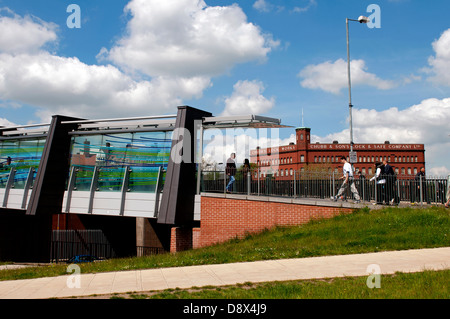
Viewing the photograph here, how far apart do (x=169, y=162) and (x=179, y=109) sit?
2.18 m

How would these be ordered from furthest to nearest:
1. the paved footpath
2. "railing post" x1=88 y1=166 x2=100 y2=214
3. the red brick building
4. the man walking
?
the red brick building, "railing post" x1=88 y1=166 x2=100 y2=214, the man walking, the paved footpath

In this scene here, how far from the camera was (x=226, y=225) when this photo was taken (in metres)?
16.3

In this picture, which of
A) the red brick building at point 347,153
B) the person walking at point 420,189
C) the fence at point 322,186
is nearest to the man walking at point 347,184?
the fence at point 322,186

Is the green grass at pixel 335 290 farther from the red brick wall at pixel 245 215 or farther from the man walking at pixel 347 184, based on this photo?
the man walking at pixel 347 184

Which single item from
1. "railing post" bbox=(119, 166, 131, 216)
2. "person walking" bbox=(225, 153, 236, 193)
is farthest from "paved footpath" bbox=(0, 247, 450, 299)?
"railing post" bbox=(119, 166, 131, 216)

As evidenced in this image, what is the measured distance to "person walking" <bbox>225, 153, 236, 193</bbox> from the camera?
17016 mm

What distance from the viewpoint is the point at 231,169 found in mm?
17281

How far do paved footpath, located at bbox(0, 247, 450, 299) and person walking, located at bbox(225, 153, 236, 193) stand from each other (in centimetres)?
705

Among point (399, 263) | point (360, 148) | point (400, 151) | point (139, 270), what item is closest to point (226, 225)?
point (139, 270)

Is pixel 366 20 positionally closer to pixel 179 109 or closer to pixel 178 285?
pixel 179 109

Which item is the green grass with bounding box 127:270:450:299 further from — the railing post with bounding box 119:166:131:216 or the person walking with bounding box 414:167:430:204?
the railing post with bounding box 119:166:131:216

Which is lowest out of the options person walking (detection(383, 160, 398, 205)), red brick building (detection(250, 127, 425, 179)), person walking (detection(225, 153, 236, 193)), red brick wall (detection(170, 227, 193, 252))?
red brick wall (detection(170, 227, 193, 252))

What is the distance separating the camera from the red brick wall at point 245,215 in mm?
15382

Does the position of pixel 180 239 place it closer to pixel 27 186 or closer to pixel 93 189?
pixel 93 189
